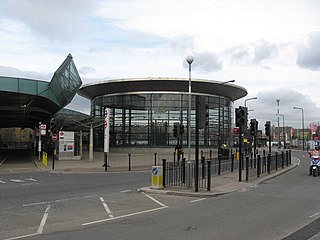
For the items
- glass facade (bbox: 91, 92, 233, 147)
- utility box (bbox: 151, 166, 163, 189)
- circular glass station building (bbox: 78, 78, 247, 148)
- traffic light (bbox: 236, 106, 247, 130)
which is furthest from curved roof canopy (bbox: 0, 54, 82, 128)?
traffic light (bbox: 236, 106, 247, 130)

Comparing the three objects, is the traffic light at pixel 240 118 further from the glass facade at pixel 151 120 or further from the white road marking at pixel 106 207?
the glass facade at pixel 151 120

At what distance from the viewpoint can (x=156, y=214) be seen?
1002 cm

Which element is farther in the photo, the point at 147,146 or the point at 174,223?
the point at 147,146

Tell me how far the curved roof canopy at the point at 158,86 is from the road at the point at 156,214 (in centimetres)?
3872

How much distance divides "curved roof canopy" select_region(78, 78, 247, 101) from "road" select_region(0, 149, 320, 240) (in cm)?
3872

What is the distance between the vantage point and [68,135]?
37.9m

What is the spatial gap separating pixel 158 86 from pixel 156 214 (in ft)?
146

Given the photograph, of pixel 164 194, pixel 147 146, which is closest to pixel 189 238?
pixel 164 194

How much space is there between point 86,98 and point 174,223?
58.9m

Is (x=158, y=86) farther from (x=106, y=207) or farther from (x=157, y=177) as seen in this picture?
(x=106, y=207)

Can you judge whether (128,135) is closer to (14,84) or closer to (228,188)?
(14,84)

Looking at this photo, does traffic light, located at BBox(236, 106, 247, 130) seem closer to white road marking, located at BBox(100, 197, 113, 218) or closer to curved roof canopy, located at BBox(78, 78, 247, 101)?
white road marking, located at BBox(100, 197, 113, 218)

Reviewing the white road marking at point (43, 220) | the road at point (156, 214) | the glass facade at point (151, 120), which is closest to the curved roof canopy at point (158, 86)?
the glass facade at point (151, 120)

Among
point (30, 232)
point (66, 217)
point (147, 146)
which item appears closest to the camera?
point (30, 232)
